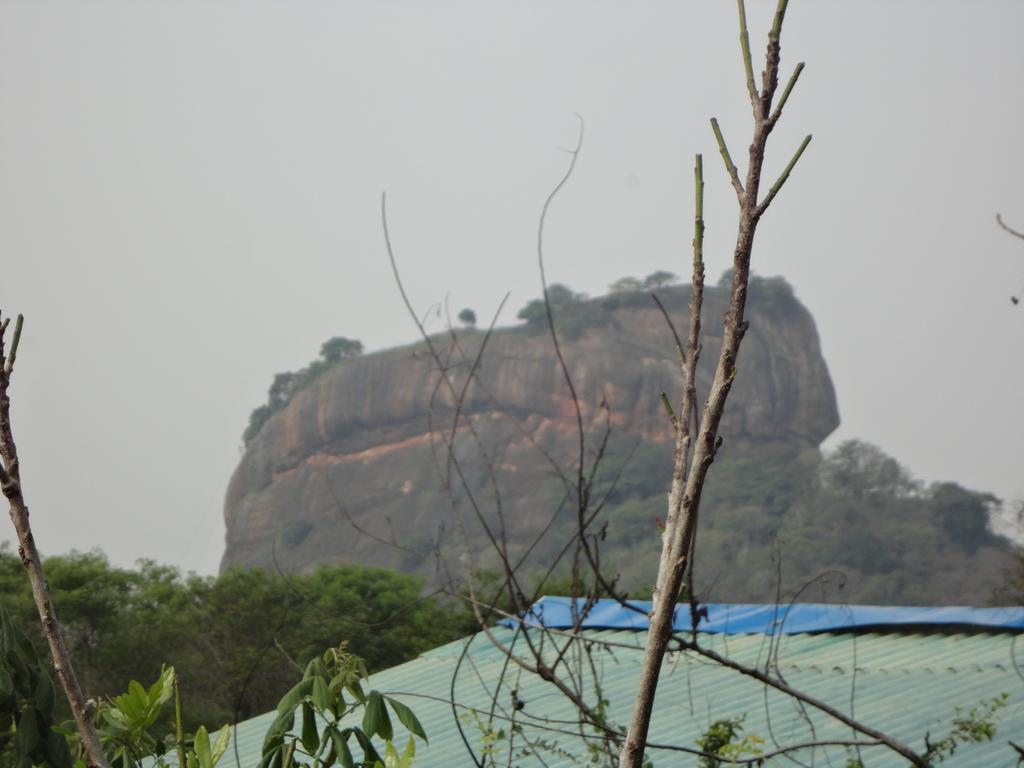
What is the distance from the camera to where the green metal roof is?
527cm

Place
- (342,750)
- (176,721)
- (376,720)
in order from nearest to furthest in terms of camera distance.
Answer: (176,721) → (342,750) → (376,720)

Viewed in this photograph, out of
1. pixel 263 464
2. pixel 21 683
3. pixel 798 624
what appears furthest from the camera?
pixel 263 464

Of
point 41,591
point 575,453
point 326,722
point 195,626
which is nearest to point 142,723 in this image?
point 326,722

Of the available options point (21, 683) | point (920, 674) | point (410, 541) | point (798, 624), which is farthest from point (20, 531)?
point (410, 541)

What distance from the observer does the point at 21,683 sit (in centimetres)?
191

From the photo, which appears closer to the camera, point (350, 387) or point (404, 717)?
point (404, 717)

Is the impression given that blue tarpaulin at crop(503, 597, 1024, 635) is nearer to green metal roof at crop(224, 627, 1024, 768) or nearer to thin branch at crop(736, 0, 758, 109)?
green metal roof at crop(224, 627, 1024, 768)

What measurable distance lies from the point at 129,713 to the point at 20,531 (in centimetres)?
46

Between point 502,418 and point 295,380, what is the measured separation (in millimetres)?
13195

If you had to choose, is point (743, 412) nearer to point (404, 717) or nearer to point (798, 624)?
point (798, 624)

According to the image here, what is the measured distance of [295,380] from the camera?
2633 inches

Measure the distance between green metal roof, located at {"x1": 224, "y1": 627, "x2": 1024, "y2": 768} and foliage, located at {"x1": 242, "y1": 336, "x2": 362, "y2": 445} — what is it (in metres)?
59.4

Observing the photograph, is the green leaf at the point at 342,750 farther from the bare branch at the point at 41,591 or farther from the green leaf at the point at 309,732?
the bare branch at the point at 41,591

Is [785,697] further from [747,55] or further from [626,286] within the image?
[626,286]
